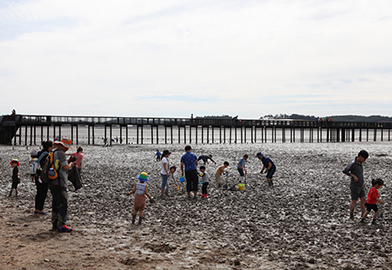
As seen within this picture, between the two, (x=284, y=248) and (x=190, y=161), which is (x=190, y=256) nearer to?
(x=284, y=248)

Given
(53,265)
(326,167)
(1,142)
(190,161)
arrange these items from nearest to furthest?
(53,265)
(190,161)
(326,167)
(1,142)

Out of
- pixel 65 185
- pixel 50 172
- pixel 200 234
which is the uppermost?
pixel 50 172

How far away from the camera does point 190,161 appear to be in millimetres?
11031

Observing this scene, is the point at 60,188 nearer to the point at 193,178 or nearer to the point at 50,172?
the point at 50,172

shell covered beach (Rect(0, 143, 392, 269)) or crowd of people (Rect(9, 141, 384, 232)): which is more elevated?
crowd of people (Rect(9, 141, 384, 232))

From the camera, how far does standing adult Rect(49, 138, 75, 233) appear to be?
23.0ft

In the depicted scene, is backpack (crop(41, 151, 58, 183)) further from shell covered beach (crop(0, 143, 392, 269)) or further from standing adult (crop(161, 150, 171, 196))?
standing adult (crop(161, 150, 171, 196))

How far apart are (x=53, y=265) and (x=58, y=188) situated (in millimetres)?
1945

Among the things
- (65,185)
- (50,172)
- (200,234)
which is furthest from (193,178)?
(50,172)

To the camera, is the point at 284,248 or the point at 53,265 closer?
the point at 53,265

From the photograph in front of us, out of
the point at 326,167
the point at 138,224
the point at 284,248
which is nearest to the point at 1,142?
the point at 326,167

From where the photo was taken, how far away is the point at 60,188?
7066 millimetres

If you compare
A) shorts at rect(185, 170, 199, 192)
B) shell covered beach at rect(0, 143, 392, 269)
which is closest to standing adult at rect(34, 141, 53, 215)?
shell covered beach at rect(0, 143, 392, 269)

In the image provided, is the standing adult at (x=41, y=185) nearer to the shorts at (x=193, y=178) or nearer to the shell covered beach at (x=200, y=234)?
the shell covered beach at (x=200, y=234)
